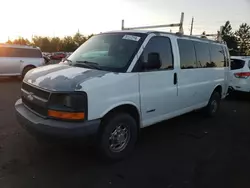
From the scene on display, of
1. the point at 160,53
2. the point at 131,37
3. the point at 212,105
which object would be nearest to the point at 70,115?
the point at 131,37

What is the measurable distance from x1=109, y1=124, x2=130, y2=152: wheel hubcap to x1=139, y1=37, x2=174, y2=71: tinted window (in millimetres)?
992

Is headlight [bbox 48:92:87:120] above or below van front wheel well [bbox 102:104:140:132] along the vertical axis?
above

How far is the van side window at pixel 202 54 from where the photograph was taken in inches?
227

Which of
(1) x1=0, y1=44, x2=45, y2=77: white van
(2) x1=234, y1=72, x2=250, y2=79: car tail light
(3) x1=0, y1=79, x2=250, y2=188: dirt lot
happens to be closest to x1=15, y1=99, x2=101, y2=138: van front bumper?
(3) x1=0, y1=79, x2=250, y2=188: dirt lot

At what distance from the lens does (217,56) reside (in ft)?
21.9

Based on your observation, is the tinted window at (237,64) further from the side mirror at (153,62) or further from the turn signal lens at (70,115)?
the turn signal lens at (70,115)

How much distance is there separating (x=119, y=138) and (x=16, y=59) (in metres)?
11.0

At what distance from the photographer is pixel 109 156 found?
385 centimetres

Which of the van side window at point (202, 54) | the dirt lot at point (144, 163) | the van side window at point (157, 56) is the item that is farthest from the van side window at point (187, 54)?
the dirt lot at point (144, 163)

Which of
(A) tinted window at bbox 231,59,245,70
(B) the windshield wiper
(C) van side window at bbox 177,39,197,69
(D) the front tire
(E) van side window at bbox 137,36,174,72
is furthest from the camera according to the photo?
(A) tinted window at bbox 231,59,245,70

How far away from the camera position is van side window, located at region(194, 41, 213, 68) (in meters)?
5.77

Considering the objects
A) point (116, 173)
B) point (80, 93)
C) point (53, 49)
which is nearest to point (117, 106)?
point (80, 93)

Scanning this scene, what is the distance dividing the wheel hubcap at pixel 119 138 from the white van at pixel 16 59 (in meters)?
10.8

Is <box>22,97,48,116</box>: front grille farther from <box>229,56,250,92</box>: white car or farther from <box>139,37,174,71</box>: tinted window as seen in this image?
<box>229,56,250,92</box>: white car
